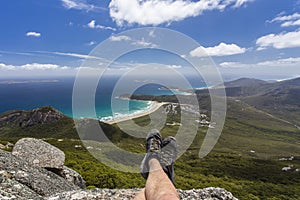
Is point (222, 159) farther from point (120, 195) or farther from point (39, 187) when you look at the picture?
point (39, 187)

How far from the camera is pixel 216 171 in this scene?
73.9 meters

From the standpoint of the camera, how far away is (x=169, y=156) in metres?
6.94

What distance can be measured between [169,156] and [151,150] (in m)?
0.67

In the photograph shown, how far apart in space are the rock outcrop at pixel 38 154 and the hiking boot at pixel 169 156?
6800mm

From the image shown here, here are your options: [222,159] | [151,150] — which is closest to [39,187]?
[151,150]

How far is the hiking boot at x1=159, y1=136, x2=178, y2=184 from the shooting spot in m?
6.45

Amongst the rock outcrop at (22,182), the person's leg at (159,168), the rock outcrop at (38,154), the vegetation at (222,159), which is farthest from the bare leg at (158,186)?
the vegetation at (222,159)

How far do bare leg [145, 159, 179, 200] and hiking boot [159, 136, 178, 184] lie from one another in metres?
0.24

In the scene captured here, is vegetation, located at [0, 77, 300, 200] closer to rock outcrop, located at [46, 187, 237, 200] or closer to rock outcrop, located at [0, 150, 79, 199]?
rock outcrop, located at [0, 150, 79, 199]

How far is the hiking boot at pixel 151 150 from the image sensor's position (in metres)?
6.58

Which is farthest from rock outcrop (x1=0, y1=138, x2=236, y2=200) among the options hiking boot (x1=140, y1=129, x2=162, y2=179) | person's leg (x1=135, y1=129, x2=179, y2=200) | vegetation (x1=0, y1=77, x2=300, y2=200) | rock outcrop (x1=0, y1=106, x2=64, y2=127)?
rock outcrop (x1=0, y1=106, x2=64, y2=127)

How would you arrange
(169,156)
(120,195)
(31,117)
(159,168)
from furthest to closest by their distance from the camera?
(31,117)
(120,195)
(169,156)
(159,168)

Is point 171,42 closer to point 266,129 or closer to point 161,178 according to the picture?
point 161,178

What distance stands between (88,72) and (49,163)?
5546mm
